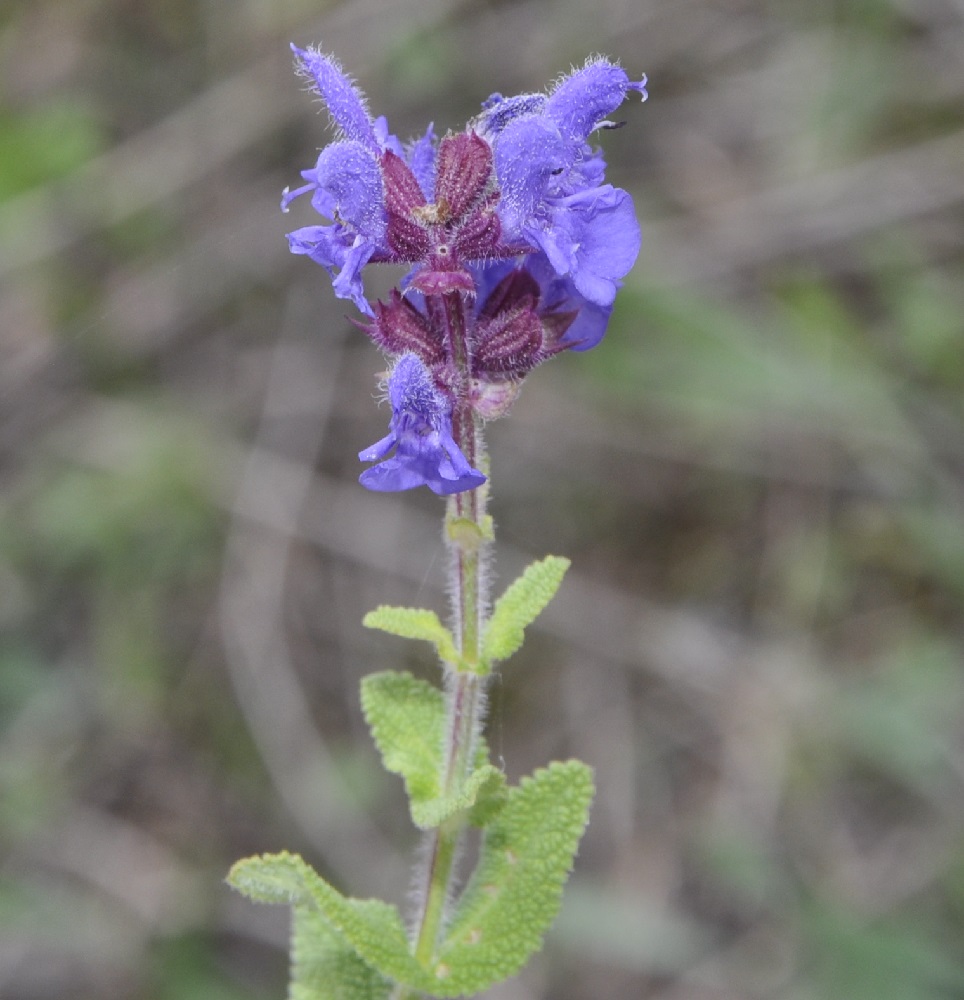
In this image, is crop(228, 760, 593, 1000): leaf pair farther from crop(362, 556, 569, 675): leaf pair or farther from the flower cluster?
the flower cluster

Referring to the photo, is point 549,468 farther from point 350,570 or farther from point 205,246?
point 205,246

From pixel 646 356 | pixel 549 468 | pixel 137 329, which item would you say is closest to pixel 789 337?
pixel 646 356

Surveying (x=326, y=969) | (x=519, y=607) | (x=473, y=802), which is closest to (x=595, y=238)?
(x=519, y=607)

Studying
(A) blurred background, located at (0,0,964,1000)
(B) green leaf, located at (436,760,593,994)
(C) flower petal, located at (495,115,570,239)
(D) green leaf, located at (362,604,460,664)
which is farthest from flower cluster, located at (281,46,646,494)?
(A) blurred background, located at (0,0,964,1000)

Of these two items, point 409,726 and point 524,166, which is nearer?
point 524,166

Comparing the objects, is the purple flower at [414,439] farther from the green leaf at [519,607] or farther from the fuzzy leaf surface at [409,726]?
the fuzzy leaf surface at [409,726]

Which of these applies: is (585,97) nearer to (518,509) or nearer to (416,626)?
(416,626)
